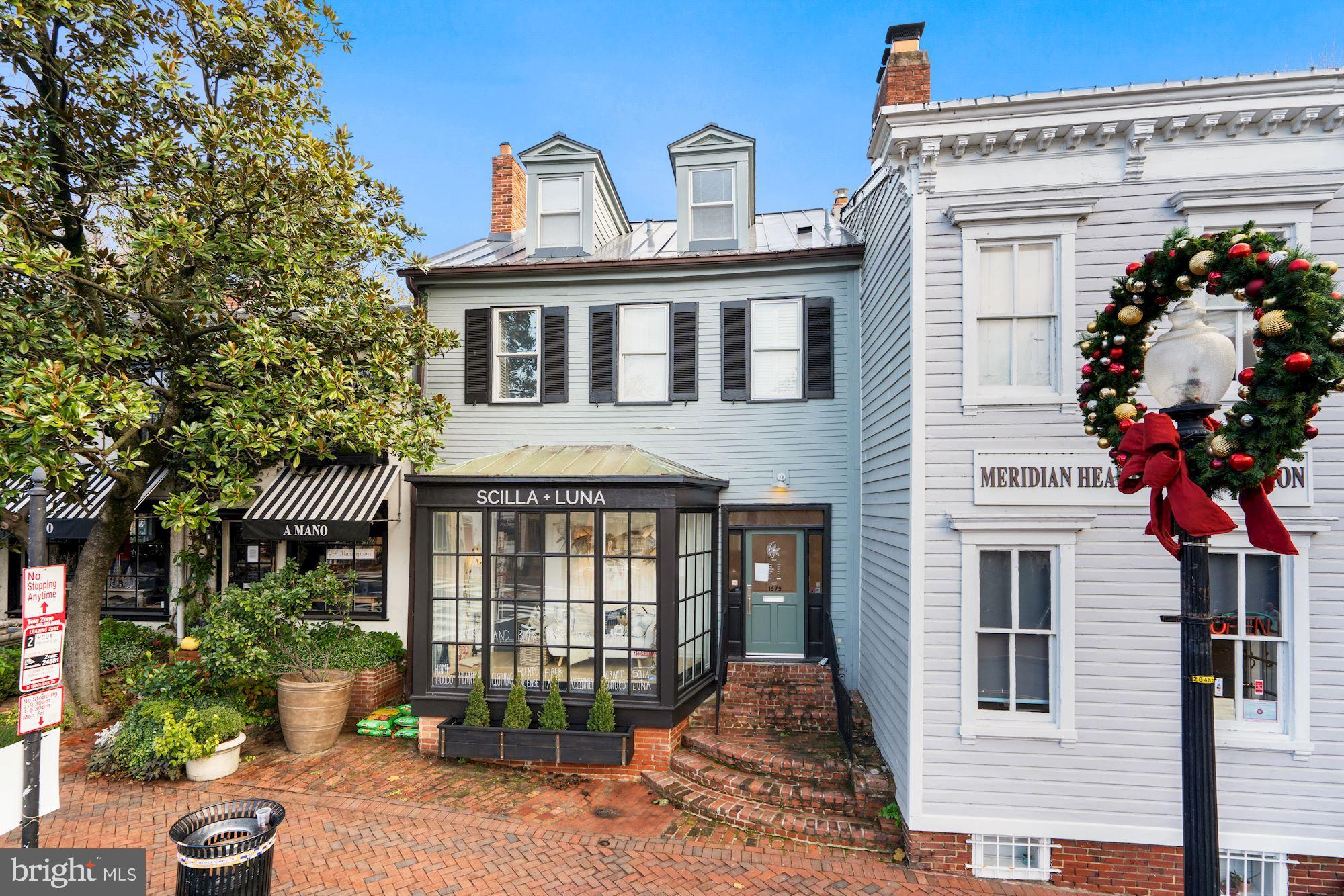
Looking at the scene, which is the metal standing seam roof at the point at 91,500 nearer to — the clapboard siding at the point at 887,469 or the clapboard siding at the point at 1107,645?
the clapboard siding at the point at 887,469

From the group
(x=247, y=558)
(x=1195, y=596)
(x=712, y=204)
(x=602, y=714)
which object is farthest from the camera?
(x=247, y=558)

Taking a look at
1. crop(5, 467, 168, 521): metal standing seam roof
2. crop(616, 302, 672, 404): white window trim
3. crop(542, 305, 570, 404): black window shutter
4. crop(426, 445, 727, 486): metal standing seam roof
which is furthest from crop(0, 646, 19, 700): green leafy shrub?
crop(616, 302, 672, 404): white window trim

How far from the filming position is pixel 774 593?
9859 millimetres

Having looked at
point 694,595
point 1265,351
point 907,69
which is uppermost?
point 907,69

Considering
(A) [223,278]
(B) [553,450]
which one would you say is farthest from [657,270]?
(A) [223,278]

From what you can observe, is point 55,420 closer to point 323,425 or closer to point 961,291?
point 323,425

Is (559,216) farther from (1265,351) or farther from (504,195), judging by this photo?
(1265,351)

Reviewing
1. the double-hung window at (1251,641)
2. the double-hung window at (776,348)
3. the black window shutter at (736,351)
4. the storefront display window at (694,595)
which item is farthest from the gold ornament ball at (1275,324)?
the black window shutter at (736,351)

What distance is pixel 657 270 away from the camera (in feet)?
32.9

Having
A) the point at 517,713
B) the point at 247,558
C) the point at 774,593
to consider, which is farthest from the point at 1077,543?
the point at 247,558

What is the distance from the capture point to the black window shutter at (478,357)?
10391mm

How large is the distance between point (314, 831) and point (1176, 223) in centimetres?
1113

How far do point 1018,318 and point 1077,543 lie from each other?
7.88ft

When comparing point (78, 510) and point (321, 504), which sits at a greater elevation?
point (321, 504)
